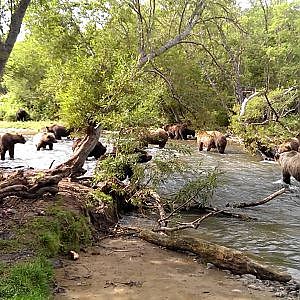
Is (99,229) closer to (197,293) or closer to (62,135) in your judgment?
(197,293)

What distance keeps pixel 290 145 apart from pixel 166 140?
651 centimetres

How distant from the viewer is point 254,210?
13.7m

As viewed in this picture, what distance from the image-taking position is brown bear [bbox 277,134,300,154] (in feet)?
77.0

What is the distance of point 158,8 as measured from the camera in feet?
60.0

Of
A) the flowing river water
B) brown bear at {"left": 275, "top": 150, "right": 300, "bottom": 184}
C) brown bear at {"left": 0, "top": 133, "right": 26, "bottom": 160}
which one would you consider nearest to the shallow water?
the flowing river water

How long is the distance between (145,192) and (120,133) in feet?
5.14

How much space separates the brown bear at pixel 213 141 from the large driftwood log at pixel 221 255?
693 inches

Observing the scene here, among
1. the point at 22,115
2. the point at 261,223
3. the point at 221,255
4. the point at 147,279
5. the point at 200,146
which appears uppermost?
the point at 22,115

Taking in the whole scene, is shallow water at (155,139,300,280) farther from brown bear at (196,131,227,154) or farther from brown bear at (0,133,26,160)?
brown bear at (0,133,26,160)

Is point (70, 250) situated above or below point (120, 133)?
below

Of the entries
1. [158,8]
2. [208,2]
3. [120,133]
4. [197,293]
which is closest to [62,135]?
[158,8]

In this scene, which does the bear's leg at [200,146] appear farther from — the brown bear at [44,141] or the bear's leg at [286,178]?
the bear's leg at [286,178]

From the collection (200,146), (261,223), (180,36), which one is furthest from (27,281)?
(200,146)

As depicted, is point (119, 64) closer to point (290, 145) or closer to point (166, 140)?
point (166, 140)
